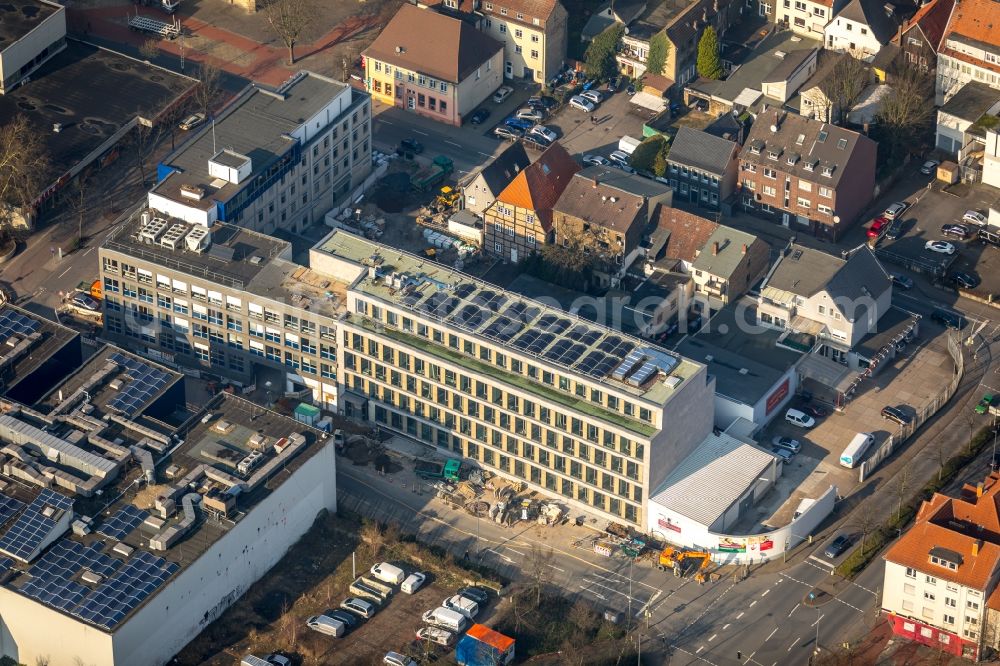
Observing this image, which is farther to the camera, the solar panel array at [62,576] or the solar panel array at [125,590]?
the solar panel array at [62,576]

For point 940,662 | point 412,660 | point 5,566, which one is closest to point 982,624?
point 940,662

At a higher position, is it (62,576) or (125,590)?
(125,590)

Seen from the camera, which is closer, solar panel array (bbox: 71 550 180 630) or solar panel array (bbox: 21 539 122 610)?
solar panel array (bbox: 71 550 180 630)

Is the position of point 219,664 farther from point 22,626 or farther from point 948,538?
point 948,538

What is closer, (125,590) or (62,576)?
(125,590)
